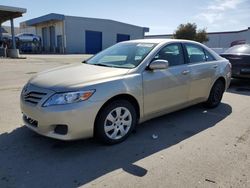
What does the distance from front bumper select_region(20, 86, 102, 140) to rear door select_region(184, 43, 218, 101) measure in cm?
236

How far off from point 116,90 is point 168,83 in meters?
1.20

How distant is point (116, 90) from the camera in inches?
144

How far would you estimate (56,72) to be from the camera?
4160 mm

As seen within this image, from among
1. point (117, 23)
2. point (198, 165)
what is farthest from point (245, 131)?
point (117, 23)

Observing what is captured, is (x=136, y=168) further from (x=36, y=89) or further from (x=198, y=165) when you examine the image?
(x=36, y=89)

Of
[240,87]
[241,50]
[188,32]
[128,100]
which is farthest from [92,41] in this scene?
[128,100]

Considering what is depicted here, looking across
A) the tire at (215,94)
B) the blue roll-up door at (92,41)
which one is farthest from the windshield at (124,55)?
the blue roll-up door at (92,41)

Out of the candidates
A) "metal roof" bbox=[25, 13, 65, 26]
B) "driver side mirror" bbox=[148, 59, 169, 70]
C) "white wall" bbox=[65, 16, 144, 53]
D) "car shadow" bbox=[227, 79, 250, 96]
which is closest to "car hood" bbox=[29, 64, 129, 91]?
"driver side mirror" bbox=[148, 59, 169, 70]

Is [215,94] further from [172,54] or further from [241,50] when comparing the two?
[241,50]

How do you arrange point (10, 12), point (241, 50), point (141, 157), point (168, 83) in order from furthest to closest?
point (10, 12), point (241, 50), point (168, 83), point (141, 157)

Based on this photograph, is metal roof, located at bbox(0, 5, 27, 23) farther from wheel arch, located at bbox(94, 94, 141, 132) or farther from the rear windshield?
wheel arch, located at bbox(94, 94, 141, 132)

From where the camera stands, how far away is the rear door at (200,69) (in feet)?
16.7

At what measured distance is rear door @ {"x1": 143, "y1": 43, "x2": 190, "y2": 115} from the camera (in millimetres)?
4171

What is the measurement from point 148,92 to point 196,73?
1477mm
